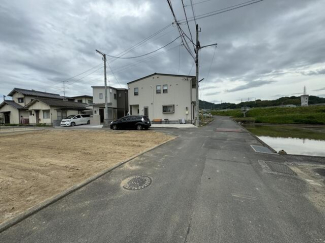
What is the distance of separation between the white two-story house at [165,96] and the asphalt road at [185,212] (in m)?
17.4

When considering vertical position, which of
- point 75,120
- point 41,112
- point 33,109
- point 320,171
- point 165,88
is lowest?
point 320,171

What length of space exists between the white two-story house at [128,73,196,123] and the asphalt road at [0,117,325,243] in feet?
57.0

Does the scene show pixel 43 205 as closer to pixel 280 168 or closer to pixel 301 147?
pixel 280 168

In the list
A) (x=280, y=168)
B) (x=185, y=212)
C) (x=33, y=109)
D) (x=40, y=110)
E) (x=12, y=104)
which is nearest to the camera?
(x=185, y=212)

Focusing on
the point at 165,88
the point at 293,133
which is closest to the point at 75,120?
the point at 165,88

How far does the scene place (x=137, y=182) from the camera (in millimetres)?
3906

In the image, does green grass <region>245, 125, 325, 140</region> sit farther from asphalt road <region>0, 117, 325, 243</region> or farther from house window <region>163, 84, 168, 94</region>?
house window <region>163, 84, 168, 94</region>

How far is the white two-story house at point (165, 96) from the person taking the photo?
2120 centimetres

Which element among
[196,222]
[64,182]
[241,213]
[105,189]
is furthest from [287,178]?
[64,182]

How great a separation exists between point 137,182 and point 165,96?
740 inches

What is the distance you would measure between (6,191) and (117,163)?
106 inches

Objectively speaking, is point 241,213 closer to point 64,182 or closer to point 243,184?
point 243,184

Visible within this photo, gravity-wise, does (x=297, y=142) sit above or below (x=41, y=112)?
below

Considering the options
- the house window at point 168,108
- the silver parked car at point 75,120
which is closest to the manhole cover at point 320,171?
the house window at point 168,108
